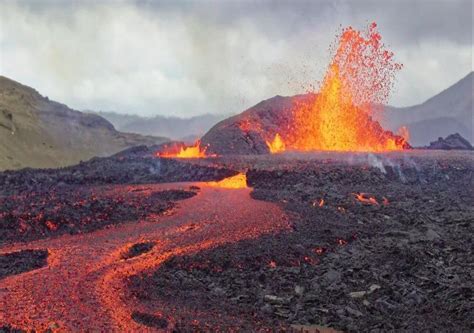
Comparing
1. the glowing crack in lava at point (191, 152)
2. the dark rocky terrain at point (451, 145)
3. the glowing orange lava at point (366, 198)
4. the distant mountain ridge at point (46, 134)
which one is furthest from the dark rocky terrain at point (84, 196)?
the dark rocky terrain at point (451, 145)

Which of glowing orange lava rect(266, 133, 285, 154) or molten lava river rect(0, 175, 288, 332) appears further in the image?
glowing orange lava rect(266, 133, 285, 154)

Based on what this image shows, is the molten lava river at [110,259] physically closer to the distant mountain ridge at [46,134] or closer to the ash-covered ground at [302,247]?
the ash-covered ground at [302,247]

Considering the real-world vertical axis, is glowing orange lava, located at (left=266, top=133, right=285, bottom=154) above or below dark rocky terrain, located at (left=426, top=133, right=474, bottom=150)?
above

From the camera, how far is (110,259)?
2227 centimetres

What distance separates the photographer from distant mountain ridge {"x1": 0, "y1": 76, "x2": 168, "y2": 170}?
9331 centimetres

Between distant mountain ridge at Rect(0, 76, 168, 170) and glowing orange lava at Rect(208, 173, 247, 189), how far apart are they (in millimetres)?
49831

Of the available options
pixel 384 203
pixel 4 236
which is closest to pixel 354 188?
pixel 384 203

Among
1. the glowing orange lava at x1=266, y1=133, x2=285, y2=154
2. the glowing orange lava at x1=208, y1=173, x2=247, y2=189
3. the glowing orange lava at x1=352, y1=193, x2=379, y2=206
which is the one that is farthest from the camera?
the glowing orange lava at x1=266, y1=133, x2=285, y2=154

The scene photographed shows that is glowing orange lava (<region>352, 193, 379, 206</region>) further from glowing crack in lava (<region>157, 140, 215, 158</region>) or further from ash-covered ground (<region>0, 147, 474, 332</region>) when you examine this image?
glowing crack in lava (<region>157, 140, 215, 158</region>)

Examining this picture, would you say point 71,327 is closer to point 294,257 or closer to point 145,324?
point 145,324

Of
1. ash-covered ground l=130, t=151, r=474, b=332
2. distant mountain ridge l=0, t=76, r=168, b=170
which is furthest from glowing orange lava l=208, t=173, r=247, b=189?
distant mountain ridge l=0, t=76, r=168, b=170

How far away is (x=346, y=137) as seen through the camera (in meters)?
67.4

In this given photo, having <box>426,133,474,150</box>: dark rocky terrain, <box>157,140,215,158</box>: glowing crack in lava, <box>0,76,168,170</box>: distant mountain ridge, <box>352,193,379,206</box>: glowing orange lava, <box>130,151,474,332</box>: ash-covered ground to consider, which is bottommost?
<box>130,151,474,332</box>: ash-covered ground

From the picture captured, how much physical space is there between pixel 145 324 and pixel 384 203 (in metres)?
24.0
